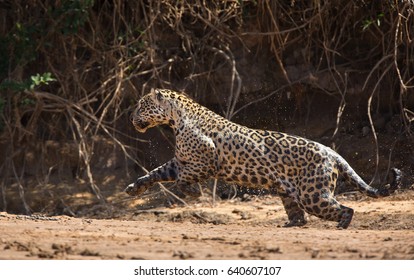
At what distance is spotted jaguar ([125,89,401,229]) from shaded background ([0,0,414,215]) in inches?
99.0

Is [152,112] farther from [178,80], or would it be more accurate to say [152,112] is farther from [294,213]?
[178,80]

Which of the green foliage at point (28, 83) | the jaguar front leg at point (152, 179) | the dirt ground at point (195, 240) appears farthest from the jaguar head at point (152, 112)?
the green foliage at point (28, 83)

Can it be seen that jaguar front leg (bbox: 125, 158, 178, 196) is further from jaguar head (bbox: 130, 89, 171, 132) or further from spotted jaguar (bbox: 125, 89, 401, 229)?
jaguar head (bbox: 130, 89, 171, 132)

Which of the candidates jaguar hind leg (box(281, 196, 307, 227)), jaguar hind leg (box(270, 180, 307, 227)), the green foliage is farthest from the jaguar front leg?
the green foliage

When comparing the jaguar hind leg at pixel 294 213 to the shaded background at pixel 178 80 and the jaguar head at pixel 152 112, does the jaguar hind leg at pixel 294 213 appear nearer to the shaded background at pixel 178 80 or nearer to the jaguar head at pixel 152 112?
the jaguar head at pixel 152 112

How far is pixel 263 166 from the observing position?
10148mm

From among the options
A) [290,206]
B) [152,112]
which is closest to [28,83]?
[152,112]

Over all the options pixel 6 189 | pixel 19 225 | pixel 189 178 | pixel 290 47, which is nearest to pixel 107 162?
pixel 6 189

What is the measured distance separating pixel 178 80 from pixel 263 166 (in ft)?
12.9

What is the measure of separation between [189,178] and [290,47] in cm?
422

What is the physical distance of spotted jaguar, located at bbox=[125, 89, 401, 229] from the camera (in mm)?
9984

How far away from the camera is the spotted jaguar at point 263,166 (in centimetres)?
998

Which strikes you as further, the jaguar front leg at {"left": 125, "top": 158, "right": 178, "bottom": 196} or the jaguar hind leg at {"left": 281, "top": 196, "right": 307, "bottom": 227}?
the jaguar hind leg at {"left": 281, "top": 196, "right": 307, "bottom": 227}
